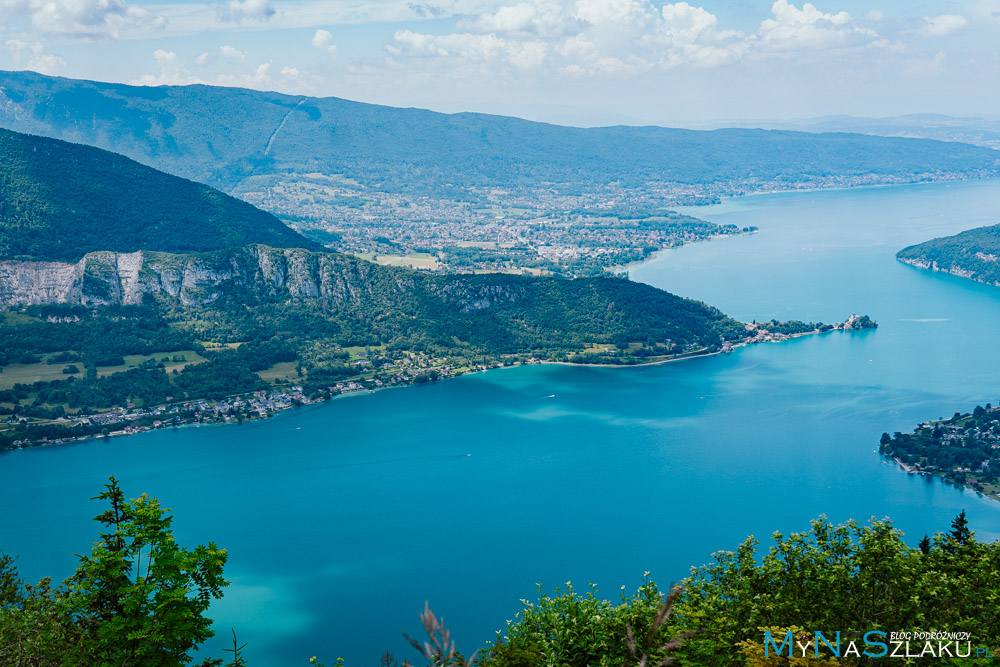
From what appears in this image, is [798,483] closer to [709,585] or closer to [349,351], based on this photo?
[709,585]

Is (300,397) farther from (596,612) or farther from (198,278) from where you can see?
(596,612)

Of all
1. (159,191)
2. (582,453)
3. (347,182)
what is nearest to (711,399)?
(582,453)

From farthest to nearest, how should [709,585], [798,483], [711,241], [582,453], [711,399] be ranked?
[711,241] < [711,399] < [582,453] < [798,483] < [709,585]

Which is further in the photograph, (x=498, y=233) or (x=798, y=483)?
(x=498, y=233)

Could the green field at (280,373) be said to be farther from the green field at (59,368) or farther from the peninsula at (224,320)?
the green field at (59,368)

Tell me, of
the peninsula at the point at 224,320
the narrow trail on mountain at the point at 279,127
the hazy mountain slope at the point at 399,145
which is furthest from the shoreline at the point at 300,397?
the narrow trail on mountain at the point at 279,127

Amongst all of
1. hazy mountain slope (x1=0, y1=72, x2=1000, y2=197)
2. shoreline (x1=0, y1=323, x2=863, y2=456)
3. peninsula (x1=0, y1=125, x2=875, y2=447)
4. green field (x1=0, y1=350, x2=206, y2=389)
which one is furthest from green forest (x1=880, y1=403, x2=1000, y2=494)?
hazy mountain slope (x1=0, y1=72, x2=1000, y2=197)
